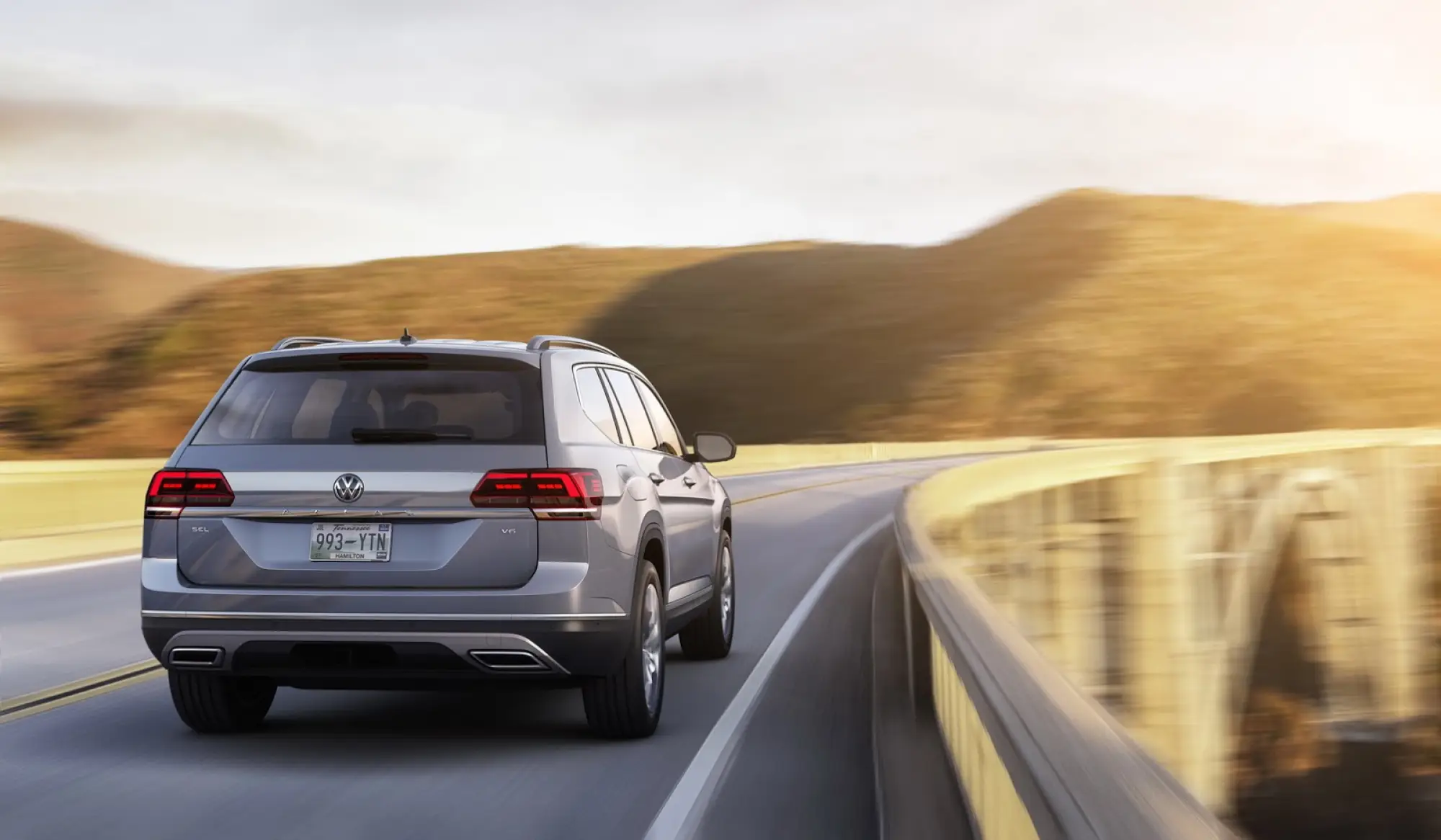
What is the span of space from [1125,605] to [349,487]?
2672cm

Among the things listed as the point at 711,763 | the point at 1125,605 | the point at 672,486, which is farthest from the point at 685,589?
the point at 1125,605

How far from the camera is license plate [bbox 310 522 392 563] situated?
258 inches

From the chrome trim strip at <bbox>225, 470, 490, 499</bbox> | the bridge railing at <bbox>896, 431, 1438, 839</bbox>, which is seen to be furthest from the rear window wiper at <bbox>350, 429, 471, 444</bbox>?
the bridge railing at <bbox>896, 431, 1438, 839</bbox>

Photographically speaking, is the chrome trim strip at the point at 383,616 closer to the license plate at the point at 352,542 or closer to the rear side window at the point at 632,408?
the license plate at the point at 352,542

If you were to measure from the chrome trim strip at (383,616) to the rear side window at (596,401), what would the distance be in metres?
1.15

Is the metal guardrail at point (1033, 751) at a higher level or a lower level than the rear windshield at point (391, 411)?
lower

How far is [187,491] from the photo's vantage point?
6758mm

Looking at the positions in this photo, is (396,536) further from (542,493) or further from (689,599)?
(689,599)

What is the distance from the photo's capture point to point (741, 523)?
25.1m

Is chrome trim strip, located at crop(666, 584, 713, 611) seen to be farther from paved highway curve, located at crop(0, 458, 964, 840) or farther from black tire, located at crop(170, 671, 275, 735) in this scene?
black tire, located at crop(170, 671, 275, 735)

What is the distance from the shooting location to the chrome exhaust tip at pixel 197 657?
663 cm

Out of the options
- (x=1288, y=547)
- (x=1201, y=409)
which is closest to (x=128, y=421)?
(x=1201, y=409)

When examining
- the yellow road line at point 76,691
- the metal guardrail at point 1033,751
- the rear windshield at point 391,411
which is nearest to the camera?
the metal guardrail at point 1033,751

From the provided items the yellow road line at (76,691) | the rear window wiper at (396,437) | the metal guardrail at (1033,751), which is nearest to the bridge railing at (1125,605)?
the metal guardrail at (1033,751)
